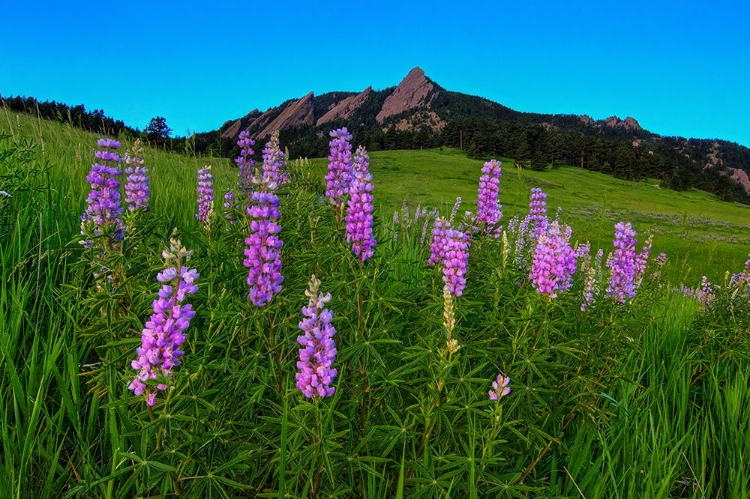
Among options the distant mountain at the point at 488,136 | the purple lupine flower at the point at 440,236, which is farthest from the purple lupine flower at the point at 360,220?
the distant mountain at the point at 488,136

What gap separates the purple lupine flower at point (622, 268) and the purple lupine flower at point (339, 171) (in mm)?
2407

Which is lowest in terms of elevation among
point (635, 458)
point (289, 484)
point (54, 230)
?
point (635, 458)

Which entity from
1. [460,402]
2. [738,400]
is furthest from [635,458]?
[460,402]

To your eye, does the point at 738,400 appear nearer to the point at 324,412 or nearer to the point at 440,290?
the point at 440,290

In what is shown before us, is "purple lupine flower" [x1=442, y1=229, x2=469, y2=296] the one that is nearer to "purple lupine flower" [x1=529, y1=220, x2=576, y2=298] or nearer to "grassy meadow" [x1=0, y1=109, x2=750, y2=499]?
"grassy meadow" [x1=0, y1=109, x2=750, y2=499]

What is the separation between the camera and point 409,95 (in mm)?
182500

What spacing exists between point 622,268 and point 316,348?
3375 mm

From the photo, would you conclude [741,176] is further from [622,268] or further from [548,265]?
[548,265]

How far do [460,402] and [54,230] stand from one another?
404 cm

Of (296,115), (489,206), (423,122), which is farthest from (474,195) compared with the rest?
(296,115)

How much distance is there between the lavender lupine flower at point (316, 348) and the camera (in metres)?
1.79

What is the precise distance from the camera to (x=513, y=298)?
2959mm

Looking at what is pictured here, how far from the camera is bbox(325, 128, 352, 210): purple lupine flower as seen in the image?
3098mm

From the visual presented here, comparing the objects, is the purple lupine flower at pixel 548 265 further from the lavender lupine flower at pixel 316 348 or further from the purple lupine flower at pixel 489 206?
the lavender lupine flower at pixel 316 348
